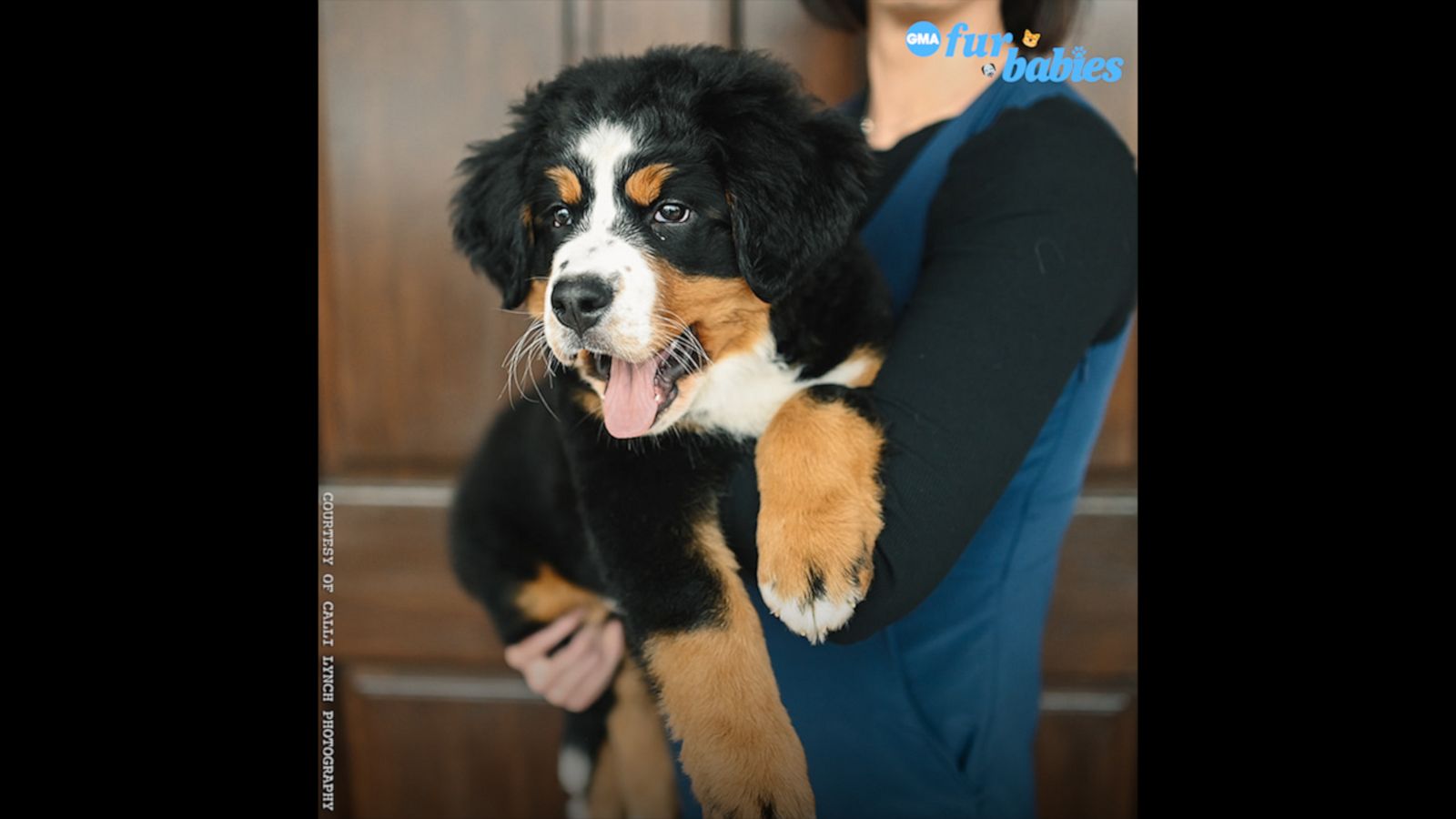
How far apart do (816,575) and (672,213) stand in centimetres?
52

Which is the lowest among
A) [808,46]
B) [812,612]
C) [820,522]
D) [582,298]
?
[812,612]

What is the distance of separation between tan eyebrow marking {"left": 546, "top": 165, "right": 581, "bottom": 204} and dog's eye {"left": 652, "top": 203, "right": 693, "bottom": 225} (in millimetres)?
113

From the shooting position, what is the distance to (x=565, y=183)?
57.4 inches

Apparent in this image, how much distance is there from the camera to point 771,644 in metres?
1.49

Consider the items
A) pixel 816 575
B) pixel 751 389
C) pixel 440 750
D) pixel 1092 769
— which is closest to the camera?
pixel 816 575

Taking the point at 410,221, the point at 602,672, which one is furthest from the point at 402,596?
the point at 410,221

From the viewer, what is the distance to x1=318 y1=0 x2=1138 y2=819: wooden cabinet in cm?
173

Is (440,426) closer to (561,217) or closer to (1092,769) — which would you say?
(561,217)

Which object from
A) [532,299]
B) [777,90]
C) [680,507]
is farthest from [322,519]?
[777,90]

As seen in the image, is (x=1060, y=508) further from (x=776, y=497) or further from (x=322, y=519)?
(x=322, y=519)

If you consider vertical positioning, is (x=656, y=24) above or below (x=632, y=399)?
above

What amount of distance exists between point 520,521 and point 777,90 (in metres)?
0.83

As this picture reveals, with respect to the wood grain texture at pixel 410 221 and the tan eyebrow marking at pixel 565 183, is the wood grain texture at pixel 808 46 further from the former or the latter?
the tan eyebrow marking at pixel 565 183

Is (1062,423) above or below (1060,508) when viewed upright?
above
